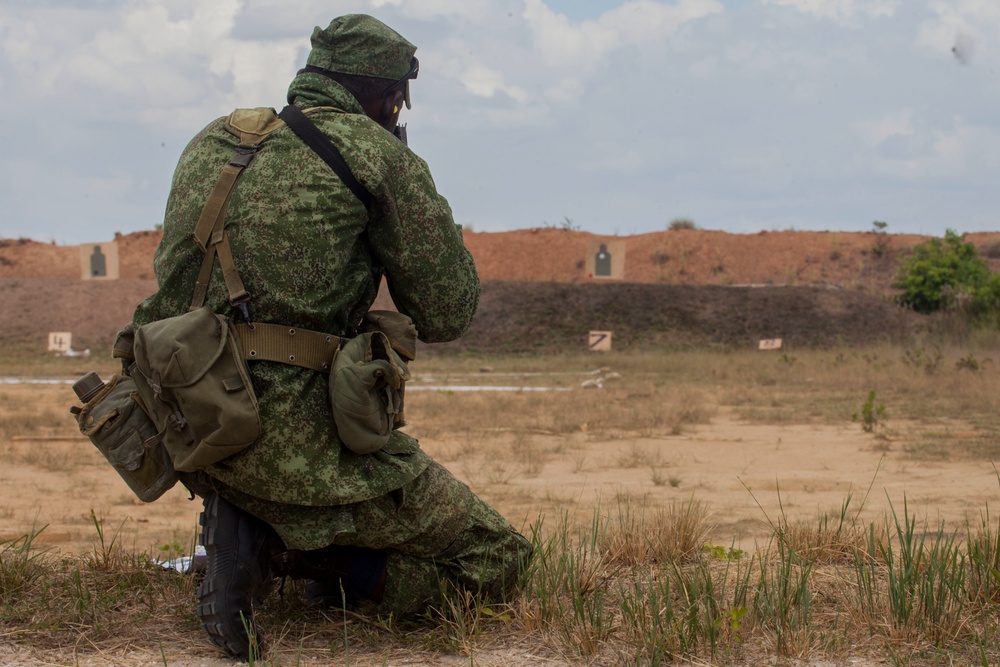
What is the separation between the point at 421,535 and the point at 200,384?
28.9 inches

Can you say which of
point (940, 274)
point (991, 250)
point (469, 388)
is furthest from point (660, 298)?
Result: point (991, 250)

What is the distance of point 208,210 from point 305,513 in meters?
0.83

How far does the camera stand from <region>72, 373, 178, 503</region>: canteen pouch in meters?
2.85

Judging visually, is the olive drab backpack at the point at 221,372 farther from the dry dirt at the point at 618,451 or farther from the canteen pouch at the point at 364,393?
the dry dirt at the point at 618,451

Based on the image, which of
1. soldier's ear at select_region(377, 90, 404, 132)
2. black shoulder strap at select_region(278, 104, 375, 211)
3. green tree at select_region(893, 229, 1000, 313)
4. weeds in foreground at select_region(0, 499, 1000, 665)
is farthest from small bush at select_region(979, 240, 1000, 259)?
black shoulder strap at select_region(278, 104, 375, 211)

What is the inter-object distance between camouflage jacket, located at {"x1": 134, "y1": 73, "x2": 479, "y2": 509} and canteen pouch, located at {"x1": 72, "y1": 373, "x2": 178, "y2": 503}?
0.55 feet

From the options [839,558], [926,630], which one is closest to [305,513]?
[926,630]

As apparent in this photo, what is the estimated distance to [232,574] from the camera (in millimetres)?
2863

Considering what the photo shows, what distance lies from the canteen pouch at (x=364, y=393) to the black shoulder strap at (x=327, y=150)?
0.37 m

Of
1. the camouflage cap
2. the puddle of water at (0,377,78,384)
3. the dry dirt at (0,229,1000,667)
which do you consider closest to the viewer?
the camouflage cap

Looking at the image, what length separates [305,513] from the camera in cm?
286

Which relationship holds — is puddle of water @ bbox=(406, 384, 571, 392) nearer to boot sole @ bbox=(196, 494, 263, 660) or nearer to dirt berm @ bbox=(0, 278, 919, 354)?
dirt berm @ bbox=(0, 278, 919, 354)

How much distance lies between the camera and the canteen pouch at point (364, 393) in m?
2.76

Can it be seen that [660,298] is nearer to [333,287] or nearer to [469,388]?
[469,388]
